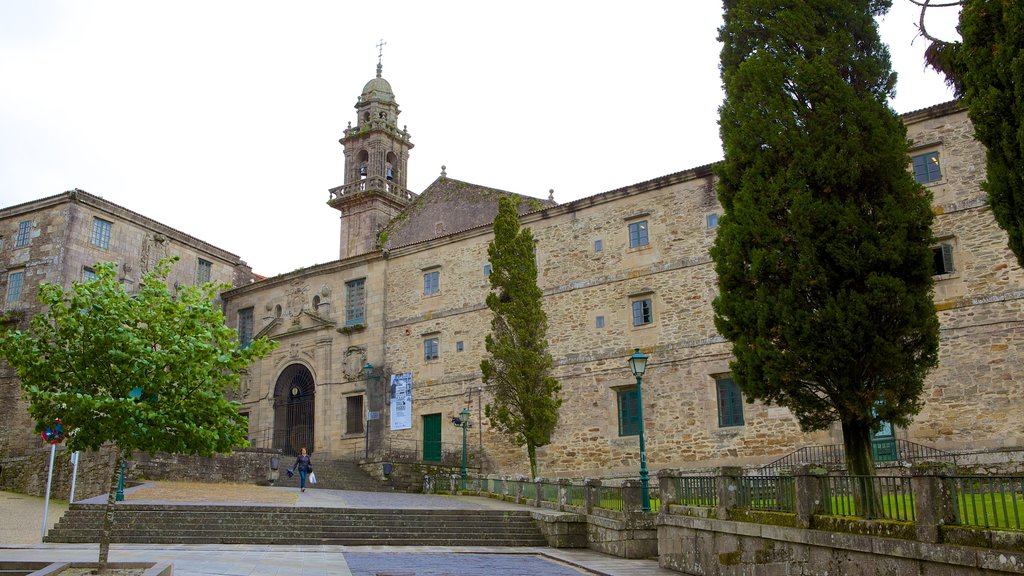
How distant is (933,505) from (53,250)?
31.8 m

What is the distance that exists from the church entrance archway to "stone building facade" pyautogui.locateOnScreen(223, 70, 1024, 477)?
0.07 meters

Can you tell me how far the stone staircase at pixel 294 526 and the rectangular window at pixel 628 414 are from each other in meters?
7.01

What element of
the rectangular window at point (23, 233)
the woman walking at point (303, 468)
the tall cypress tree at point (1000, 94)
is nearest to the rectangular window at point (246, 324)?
the rectangular window at point (23, 233)

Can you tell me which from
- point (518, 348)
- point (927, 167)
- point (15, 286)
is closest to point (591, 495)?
point (518, 348)

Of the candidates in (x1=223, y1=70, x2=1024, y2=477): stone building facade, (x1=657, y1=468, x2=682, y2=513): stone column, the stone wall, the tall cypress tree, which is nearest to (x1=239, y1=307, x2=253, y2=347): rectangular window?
(x1=223, y1=70, x2=1024, y2=477): stone building facade

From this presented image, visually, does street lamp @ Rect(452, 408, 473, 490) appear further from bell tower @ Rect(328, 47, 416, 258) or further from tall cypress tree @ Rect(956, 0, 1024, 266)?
tall cypress tree @ Rect(956, 0, 1024, 266)

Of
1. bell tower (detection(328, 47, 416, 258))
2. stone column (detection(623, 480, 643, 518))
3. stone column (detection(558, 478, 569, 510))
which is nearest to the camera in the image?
stone column (detection(623, 480, 643, 518))

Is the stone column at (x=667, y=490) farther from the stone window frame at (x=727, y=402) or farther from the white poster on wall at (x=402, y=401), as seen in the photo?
the white poster on wall at (x=402, y=401)

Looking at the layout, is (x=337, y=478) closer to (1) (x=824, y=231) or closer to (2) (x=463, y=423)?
(2) (x=463, y=423)

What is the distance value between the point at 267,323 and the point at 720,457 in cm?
2014

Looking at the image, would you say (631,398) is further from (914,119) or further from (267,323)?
(267,323)

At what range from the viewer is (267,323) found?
34.9m

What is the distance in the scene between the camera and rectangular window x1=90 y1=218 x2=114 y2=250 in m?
32.8

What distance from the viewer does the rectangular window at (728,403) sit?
76.0ft
